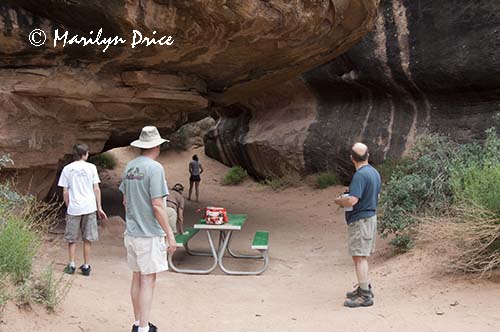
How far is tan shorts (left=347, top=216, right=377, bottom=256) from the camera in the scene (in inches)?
199

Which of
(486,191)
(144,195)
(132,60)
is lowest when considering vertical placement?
(486,191)

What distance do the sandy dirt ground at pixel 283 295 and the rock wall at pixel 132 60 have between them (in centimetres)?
170

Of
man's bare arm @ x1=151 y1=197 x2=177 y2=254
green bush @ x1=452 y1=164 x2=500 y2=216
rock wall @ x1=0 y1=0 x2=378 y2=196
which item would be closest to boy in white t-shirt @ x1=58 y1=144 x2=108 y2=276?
rock wall @ x1=0 y1=0 x2=378 y2=196

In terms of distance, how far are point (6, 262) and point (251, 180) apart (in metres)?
13.8

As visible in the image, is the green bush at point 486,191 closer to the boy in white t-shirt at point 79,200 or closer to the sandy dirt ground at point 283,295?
the sandy dirt ground at point 283,295

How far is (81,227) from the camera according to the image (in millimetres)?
6227

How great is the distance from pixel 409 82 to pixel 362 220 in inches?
287

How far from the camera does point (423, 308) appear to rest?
469 cm

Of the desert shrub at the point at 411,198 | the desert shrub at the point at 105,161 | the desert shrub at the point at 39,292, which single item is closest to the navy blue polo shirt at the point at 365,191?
the desert shrub at the point at 411,198

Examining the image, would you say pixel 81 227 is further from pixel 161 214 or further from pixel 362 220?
pixel 362 220

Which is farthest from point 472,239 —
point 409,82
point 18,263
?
point 409,82

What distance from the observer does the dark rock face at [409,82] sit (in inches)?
411

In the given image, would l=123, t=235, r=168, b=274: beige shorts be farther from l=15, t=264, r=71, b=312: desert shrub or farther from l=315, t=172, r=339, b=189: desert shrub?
l=315, t=172, r=339, b=189: desert shrub

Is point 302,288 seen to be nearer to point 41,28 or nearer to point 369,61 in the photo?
point 41,28
